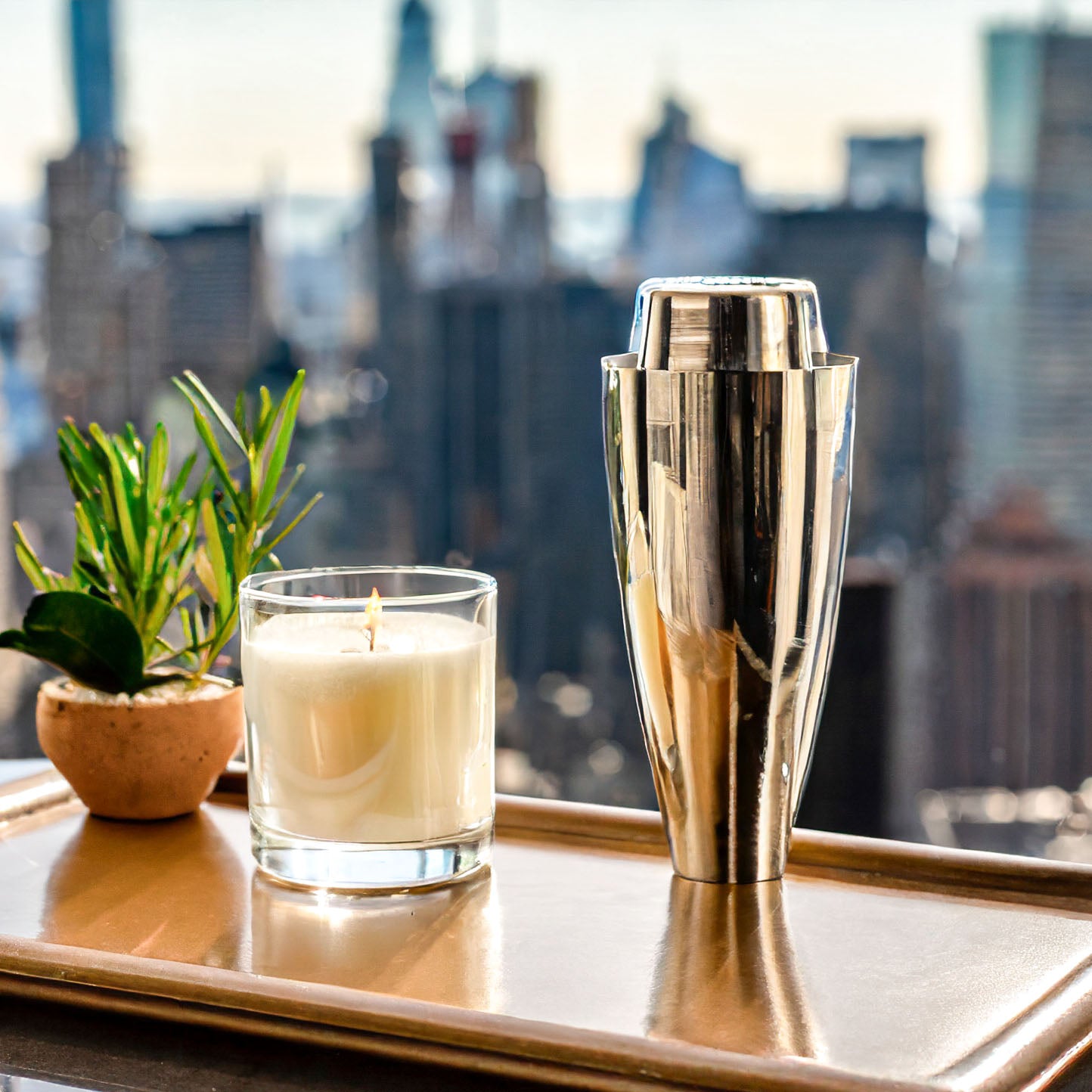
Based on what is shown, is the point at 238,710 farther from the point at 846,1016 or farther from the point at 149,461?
the point at 846,1016

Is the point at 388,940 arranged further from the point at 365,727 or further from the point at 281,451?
the point at 281,451

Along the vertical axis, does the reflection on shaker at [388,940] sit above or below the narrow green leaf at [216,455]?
below

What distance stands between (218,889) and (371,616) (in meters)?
0.11

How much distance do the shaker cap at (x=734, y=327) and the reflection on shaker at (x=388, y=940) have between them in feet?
0.62

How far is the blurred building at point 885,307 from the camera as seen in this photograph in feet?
31.1

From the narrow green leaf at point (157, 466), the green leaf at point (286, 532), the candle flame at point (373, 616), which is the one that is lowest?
the candle flame at point (373, 616)

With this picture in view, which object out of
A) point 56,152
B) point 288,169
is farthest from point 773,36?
point 56,152

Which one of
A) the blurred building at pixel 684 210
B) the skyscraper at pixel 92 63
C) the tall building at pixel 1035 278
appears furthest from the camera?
the tall building at pixel 1035 278

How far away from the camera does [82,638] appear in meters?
0.50

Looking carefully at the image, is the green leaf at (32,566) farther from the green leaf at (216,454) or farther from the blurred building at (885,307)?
the blurred building at (885,307)

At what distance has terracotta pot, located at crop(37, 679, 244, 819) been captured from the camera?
0.51m

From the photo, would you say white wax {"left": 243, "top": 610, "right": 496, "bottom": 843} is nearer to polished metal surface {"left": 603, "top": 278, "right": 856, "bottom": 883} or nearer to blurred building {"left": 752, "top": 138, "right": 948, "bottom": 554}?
polished metal surface {"left": 603, "top": 278, "right": 856, "bottom": 883}

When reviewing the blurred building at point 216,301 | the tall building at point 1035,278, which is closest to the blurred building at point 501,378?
the blurred building at point 216,301

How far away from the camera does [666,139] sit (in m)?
9.80
